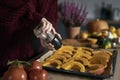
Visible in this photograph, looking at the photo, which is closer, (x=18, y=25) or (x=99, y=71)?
(x=99, y=71)

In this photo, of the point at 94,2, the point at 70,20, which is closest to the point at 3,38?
the point at 70,20

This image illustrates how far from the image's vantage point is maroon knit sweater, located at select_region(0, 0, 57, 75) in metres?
1.64

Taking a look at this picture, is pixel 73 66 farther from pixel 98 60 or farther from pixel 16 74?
pixel 16 74

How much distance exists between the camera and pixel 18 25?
170cm

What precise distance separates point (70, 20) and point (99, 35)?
244mm

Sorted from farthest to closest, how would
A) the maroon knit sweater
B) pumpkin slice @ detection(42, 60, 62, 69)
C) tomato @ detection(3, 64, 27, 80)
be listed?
the maroon knit sweater, pumpkin slice @ detection(42, 60, 62, 69), tomato @ detection(3, 64, 27, 80)

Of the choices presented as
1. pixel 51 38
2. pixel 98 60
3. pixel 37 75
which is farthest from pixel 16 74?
pixel 98 60

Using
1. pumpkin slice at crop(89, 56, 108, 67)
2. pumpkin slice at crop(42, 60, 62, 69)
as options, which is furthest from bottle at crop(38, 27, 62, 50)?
pumpkin slice at crop(89, 56, 108, 67)

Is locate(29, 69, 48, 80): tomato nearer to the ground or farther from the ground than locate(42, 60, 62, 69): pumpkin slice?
farther from the ground

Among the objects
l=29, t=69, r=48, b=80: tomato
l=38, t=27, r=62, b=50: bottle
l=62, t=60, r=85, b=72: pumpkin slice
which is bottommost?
l=62, t=60, r=85, b=72: pumpkin slice

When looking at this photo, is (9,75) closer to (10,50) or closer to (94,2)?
(10,50)

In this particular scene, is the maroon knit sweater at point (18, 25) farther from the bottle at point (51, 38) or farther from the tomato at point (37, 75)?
the tomato at point (37, 75)

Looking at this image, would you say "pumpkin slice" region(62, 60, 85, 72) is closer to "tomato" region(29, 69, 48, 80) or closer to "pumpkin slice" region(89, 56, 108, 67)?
"pumpkin slice" region(89, 56, 108, 67)

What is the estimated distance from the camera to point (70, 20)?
93.3 inches
